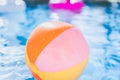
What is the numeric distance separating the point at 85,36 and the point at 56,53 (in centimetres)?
180

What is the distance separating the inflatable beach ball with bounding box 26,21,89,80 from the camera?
209 centimetres

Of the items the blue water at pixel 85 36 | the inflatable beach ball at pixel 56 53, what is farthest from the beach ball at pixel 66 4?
the inflatable beach ball at pixel 56 53

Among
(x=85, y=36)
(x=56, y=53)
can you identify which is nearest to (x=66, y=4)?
(x=85, y=36)

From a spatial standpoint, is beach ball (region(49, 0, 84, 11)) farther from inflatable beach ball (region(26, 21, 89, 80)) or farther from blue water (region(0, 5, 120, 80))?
inflatable beach ball (region(26, 21, 89, 80))

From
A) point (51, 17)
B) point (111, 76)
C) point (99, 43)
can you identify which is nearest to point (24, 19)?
point (51, 17)

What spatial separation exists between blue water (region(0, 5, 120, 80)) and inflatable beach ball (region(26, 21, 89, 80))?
50 centimetres

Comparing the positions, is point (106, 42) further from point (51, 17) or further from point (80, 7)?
point (80, 7)

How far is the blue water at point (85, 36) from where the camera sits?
9.09 feet

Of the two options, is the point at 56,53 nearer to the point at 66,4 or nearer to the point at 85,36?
the point at 85,36

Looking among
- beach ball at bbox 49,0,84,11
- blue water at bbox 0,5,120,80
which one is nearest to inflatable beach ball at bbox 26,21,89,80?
blue water at bbox 0,5,120,80

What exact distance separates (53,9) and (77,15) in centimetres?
61

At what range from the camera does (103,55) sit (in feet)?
10.4

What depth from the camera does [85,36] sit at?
12.6 ft

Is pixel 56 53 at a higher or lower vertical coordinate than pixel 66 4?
higher
